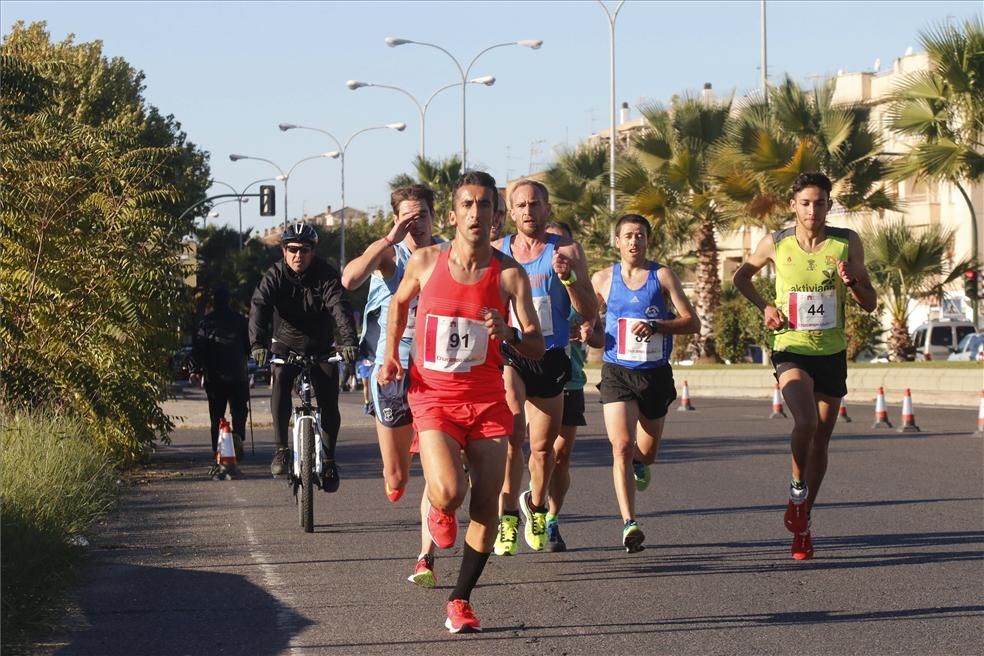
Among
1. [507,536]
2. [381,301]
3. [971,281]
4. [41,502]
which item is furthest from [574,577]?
[971,281]

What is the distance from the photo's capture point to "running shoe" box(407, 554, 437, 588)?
793cm

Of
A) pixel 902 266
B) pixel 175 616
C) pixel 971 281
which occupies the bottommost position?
pixel 175 616

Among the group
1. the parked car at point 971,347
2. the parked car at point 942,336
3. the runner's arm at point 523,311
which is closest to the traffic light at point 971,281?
the parked car at point 971,347

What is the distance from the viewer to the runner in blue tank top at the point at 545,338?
8.76m

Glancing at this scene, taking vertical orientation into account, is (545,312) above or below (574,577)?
above

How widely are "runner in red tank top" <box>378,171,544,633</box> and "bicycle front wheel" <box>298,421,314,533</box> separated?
11.2ft

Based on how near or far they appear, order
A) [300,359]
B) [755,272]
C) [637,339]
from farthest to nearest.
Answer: [300,359] → [755,272] → [637,339]

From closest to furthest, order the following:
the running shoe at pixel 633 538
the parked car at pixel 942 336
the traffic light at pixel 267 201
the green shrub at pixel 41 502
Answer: the green shrub at pixel 41 502
the running shoe at pixel 633 538
the parked car at pixel 942 336
the traffic light at pixel 267 201

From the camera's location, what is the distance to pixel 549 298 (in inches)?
353

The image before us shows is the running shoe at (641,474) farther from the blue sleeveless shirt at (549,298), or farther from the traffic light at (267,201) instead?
the traffic light at (267,201)

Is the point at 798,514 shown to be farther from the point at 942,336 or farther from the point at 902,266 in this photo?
the point at 942,336

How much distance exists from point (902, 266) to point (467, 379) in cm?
2863

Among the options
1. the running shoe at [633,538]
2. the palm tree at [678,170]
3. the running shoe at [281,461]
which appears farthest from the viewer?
the palm tree at [678,170]

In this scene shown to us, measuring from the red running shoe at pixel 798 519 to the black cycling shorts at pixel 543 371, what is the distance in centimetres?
152
